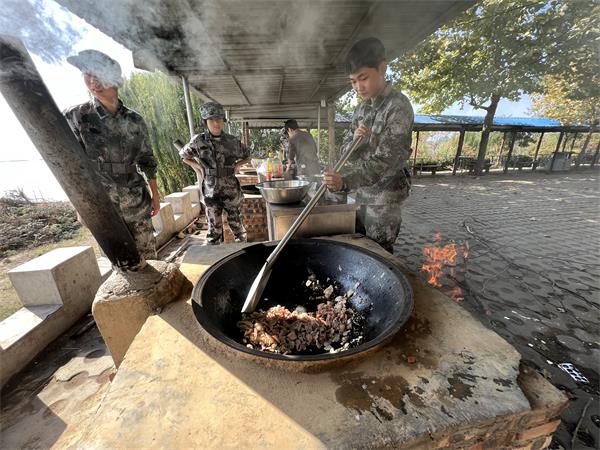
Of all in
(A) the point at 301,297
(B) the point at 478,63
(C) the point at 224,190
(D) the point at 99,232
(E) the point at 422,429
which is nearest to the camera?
(E) the point at 422,429

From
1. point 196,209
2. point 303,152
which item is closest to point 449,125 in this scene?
point 303,152

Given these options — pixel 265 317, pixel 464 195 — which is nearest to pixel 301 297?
pixel 265 317

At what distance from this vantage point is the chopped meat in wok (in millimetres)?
1554

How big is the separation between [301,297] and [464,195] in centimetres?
1084

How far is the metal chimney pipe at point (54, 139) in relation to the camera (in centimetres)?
102

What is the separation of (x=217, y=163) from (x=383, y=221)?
8.92 feet

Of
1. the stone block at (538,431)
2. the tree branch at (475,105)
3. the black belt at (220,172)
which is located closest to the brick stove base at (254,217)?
the black belt at (220,172)

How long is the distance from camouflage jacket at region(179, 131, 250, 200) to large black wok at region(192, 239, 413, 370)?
2373 millimetres

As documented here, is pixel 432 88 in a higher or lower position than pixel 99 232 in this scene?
higher

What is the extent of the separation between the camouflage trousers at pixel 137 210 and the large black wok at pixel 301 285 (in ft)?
5.25

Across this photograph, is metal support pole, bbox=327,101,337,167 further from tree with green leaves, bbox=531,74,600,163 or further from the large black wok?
tree with green leaves, bbox=531,74,600,163

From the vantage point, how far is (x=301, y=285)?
220 cm

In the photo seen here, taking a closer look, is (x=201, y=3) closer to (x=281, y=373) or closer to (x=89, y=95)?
(x=89, y=95)

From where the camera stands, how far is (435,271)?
440cm
